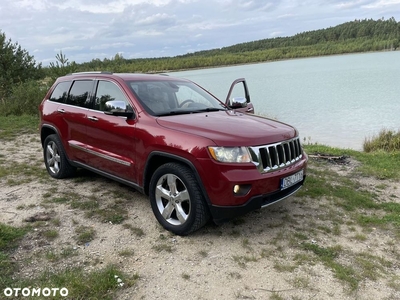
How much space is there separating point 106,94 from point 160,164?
1.40 m

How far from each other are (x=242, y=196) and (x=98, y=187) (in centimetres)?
278

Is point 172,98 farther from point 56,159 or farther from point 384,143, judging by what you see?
point 384,143

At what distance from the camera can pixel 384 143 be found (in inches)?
359

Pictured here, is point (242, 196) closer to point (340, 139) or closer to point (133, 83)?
point (133, 83)

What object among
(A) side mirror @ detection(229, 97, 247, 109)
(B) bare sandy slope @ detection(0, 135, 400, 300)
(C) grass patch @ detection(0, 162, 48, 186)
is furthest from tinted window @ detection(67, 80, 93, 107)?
(A) side mirror @ detection(229, 97, 247, 109)

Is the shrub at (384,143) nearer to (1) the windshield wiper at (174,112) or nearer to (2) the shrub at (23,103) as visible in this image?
(1) the windshield wiper at (174,112)

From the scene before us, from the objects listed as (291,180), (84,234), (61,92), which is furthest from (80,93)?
(291,180)

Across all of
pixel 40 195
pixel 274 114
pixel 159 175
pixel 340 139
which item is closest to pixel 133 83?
pixel 159 175

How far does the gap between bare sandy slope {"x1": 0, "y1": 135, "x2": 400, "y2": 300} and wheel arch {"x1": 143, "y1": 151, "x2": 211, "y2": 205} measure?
51 centimetres

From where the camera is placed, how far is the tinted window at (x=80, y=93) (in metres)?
5.02

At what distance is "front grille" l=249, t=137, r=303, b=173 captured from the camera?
347cm

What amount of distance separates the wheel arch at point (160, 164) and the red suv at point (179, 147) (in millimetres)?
11

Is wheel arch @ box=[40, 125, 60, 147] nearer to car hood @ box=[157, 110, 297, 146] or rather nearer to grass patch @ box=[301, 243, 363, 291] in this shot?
car hood @ box=[157, 110, 297, 146]

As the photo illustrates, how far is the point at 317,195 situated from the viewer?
5.12 meters
